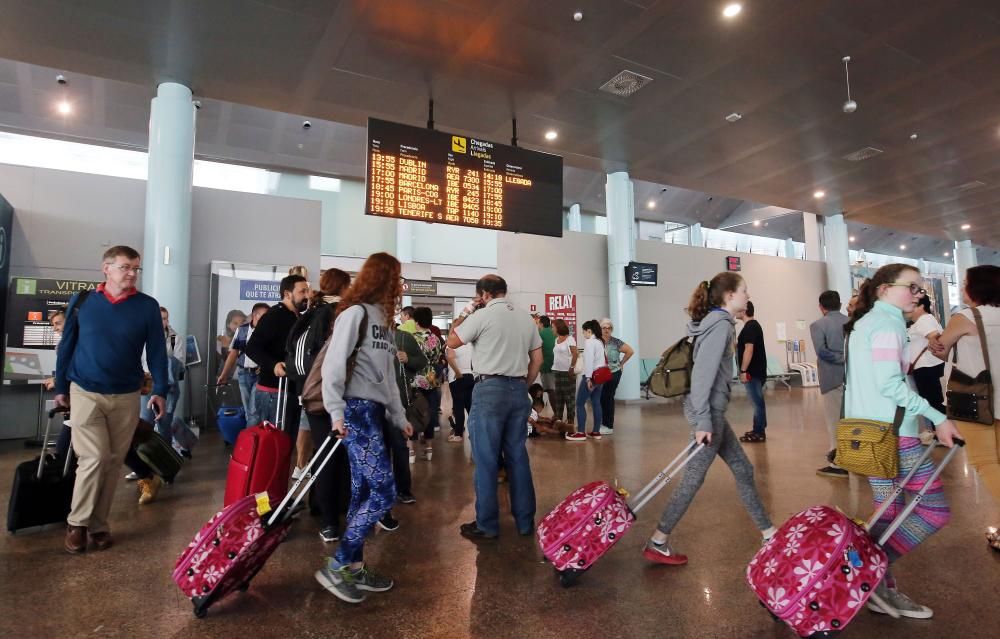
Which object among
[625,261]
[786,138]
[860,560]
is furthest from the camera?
[625,261]

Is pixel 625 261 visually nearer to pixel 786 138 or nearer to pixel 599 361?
pixel 786 138

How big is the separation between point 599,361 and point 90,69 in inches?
264

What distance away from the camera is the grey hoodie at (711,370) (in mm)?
2631

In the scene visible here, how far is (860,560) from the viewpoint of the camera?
188cm

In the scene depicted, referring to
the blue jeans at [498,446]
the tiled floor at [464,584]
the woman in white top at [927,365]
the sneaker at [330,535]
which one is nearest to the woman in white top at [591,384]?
the tiled floor at [464,584]

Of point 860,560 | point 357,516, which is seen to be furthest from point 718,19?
point 357,516

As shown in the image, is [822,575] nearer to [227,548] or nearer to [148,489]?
[227,548]

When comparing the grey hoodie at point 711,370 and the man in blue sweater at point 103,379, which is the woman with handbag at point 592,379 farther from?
the man in blue sweater at point 103,379

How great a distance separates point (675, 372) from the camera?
282 centimetres

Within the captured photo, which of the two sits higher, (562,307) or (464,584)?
(562,307)

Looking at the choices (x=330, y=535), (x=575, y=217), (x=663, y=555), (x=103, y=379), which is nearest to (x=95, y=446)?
(x=103, y=379)

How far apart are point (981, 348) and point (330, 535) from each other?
3364 mm

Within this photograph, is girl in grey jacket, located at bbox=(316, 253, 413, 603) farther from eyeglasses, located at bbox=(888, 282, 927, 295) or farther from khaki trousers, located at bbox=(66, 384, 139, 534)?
eyeglasses, located at bbox=(888, 282, 927, 295)

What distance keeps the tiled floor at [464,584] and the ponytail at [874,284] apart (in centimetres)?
123
